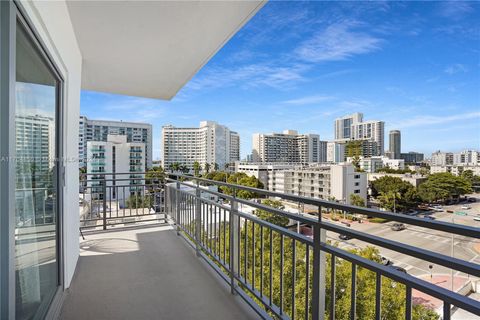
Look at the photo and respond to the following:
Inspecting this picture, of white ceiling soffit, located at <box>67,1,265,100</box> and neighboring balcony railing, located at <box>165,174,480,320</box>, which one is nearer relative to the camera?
neighboring balcony railing, located at <box>165,174,480,320</box>

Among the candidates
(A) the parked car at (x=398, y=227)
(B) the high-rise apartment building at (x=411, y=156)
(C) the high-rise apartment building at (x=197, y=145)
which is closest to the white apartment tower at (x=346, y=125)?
(B) the high-rise apartment building at (x=411, y=156)

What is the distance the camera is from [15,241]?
1241 millimetres

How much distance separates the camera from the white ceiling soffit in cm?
235

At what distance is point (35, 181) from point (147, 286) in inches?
61.3

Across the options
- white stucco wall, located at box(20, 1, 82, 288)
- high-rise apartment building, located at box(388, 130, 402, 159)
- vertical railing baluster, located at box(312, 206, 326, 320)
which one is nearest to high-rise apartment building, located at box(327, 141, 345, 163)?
high-rise apartment building, located at box(388, 130, 402, 159)

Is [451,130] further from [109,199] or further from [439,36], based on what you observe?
[109,199]

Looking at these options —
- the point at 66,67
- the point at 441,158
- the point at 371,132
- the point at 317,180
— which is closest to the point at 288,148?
the point at 371,132

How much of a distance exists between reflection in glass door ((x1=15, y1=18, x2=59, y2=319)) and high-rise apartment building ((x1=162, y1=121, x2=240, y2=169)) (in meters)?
46.5

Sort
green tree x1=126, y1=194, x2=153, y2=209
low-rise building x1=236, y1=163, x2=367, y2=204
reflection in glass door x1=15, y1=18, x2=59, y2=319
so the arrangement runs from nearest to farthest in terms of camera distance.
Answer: reflection in glass door x1=15, y1=18, x2=59, y2=319, green tree x1=126, y1=194, x2=153, y2=209, low-rise building x1=236, y1=163, x2=367, y2=204

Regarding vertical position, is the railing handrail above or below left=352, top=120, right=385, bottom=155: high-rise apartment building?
below

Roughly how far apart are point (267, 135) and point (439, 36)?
Answer: 3020 cm

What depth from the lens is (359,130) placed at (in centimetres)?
4641

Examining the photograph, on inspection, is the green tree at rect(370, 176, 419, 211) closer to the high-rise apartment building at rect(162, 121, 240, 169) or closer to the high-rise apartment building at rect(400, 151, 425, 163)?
the high-rise apartment building at rect(400, 151, 425, 163)

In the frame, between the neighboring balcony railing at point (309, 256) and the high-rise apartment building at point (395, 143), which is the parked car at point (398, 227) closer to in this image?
the neighboring balcony railing at point (309, 256)
